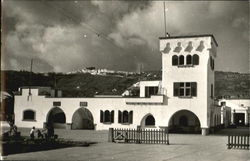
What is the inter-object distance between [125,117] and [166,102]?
13.9ft

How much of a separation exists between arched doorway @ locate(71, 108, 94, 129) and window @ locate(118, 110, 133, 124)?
537 centimetres

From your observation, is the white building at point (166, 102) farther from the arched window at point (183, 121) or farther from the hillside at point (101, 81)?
the hillside at point (101, 81)

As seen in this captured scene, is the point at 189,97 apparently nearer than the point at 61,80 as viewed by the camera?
Yes

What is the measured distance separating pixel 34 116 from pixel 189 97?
51.8 ft

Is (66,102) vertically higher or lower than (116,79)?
lower

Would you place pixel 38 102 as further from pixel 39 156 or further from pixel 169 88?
pixel 39 156

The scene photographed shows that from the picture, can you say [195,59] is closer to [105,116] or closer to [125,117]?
[125,117]

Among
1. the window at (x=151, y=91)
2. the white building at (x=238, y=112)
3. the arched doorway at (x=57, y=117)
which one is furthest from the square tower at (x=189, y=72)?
the white building at (x=238, y=112)

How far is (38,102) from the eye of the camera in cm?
3638

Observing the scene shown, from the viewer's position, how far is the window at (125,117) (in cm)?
3259

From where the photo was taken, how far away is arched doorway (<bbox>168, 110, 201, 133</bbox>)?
109ft

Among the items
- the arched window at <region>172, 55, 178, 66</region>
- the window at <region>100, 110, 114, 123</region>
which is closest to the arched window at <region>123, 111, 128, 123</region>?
the window at <region>100, 110, 114, 123</region>

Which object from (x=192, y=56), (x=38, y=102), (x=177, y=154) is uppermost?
(x=192, y=56)

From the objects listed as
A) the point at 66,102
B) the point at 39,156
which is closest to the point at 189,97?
the point at 66,102
